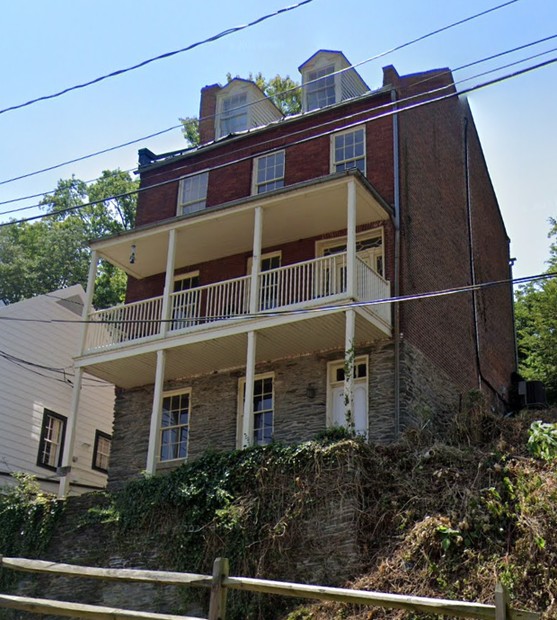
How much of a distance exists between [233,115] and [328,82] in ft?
10.2

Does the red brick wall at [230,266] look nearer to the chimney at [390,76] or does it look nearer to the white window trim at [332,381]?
the white window trim at [332,381]

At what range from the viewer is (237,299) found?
2003cm

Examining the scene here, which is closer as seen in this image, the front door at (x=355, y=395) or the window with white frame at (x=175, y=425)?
the front door at (x=355, y=395)

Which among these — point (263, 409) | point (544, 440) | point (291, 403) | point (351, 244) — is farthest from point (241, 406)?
point (544, 440)

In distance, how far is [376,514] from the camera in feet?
43.9

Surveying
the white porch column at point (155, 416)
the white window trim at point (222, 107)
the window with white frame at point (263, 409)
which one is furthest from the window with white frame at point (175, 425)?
the white window trim at point (222, 107)

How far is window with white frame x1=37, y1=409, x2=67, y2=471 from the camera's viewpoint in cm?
2353

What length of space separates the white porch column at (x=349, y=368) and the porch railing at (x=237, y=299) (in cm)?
58

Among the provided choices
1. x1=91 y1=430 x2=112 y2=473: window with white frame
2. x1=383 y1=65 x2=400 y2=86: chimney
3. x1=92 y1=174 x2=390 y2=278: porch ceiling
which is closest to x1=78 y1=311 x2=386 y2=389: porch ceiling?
x1=92 y1=174 x2=390 y2=278: porch ceiling

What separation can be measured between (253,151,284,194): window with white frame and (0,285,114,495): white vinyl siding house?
650 centimetres

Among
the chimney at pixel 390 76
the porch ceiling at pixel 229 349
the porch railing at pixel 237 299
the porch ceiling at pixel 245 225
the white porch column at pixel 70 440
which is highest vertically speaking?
the chimney at pixel 390 76

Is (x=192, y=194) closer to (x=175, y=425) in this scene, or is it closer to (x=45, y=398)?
(x=175, y=425)

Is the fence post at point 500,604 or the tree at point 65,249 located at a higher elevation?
the tree at point 65,249

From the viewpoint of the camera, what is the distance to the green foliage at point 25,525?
16522 millimetres
